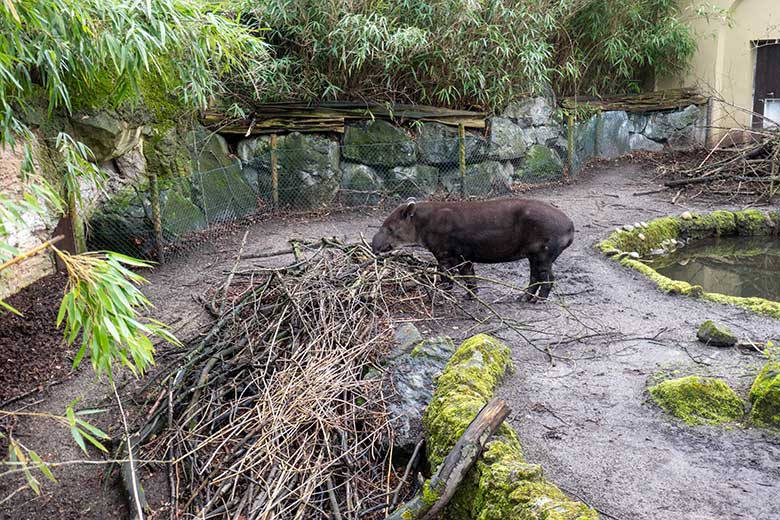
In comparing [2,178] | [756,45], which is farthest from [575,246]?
[756,45]

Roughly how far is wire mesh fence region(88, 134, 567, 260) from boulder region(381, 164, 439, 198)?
0.6 inches

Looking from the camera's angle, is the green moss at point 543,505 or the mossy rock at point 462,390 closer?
the green moss at point 543,505

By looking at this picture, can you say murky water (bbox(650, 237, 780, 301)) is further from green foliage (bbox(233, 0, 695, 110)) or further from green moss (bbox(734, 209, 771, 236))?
green foliage (bbox(233, 0, 695, 110))

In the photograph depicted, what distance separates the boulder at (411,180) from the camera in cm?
1052

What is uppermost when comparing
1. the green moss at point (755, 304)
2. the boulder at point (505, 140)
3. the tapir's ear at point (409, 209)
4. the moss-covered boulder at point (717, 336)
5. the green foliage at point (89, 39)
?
the green foliage at point (89, 39)

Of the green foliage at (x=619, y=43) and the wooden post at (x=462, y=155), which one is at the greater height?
the green foliage at (x=619, y=43)

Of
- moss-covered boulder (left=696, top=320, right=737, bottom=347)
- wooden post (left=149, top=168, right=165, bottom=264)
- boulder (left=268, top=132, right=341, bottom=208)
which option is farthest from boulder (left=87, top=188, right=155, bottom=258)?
moss-covered boulder (left=696, top=320, right=737, bottom=347)

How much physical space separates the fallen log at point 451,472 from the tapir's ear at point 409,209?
350 cm

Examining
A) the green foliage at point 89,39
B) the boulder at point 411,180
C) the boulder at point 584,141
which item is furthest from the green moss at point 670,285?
the boulder at point 584,141

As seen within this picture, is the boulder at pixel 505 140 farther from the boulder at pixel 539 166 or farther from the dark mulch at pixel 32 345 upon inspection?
the dark mulch at pixel 32 345

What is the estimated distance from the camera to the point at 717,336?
5.14m

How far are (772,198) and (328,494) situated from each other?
28.9ft

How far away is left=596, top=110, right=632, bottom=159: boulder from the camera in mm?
12961

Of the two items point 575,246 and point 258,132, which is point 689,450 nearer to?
point 575,246
